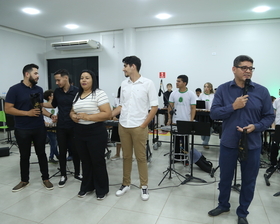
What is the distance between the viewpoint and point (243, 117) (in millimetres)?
1938

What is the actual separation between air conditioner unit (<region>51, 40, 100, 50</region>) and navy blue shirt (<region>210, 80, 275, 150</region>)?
736 cm

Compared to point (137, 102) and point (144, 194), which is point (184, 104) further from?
point (144, 194)

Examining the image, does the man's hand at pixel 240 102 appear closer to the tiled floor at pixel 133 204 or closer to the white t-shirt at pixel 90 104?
the tiled floor at pixel 133 204

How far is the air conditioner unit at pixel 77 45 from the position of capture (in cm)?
832

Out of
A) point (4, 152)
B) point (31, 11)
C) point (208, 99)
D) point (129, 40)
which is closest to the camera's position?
point (4, 152)

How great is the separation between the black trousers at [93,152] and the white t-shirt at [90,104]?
0.12 m

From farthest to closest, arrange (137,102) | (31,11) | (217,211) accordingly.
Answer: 1. (31,11)
2. (137,102)
3. (217,211)

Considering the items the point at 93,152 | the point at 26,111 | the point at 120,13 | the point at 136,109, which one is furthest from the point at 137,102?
the point at 120,13

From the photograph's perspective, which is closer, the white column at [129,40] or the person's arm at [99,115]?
the person's arm at [99,115]

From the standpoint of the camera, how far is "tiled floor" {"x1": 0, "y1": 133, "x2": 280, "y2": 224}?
7.21 ft

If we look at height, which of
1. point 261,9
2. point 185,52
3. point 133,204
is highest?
point 261,9

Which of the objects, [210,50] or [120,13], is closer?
[120,13]

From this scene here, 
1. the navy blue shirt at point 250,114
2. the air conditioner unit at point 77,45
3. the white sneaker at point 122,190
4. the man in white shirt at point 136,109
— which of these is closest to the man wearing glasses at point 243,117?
the navy blue shirt at point 250,114

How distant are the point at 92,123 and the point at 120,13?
5152mm
